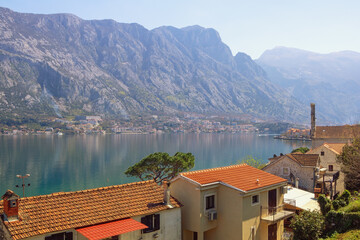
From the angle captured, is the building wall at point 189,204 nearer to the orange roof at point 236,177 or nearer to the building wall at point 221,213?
the building wall at point 221,213

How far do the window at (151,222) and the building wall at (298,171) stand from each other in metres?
19.2

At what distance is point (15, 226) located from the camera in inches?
440

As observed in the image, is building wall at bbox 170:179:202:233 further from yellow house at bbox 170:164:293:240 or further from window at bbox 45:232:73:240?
window at bbox 45:232:73:240

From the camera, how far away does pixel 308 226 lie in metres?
14.8

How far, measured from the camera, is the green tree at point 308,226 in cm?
1477

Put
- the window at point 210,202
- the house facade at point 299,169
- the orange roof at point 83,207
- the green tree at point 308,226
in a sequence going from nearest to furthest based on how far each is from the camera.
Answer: the orange roof at point 83,207, the green tree at point 308,226, the window at point 210,202, the house facade at point 299,169

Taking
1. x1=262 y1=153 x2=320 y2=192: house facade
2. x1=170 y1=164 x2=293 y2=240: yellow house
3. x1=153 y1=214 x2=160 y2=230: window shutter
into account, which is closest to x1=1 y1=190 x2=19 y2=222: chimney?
x1=153 y1=214 x2=160 y2=230: window shutter

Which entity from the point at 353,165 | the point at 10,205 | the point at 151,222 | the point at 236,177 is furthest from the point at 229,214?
the point at 353,165

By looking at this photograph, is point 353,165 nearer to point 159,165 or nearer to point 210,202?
point 210,202

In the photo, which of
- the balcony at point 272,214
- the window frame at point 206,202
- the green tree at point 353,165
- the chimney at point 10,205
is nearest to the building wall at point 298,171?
the green tree at point 353,165

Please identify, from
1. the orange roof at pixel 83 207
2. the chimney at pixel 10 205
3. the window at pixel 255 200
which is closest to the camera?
the chimney at pixel 10 205

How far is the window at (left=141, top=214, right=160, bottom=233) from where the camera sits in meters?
14.0

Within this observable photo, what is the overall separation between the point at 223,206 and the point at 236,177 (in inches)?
71.2

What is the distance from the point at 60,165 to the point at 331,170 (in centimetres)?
6110
